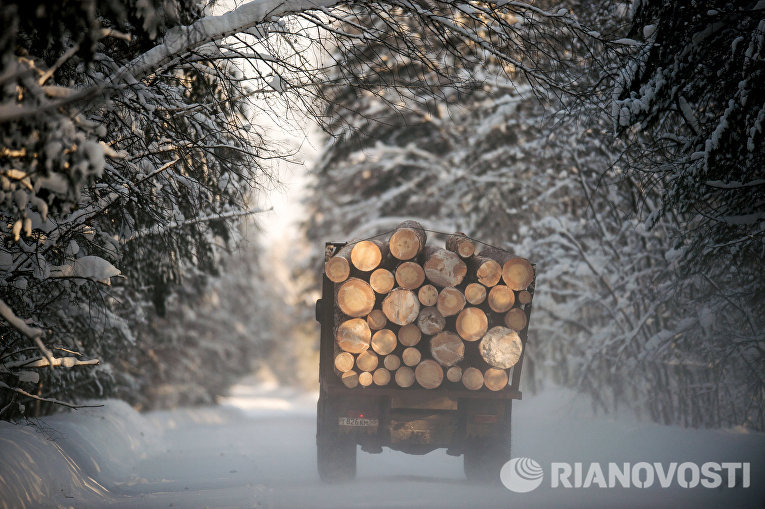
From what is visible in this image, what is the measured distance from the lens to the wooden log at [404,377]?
7.61 meters

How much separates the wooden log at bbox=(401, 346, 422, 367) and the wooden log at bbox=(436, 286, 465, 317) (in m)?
0.53

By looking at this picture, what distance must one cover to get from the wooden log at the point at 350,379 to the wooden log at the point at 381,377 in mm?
204

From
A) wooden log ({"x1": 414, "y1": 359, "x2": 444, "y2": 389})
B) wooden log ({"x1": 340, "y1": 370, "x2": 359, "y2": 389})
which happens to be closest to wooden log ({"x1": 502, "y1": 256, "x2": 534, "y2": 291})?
wooden log ({"x1": 414, "y1": 359, "x2": 444, "y2": 389})

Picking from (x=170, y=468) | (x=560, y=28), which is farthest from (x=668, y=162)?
(x=170, y=468)

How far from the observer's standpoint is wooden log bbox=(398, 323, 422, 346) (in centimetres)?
768

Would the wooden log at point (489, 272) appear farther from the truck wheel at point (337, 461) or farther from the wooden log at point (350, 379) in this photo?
the truck wheel at point (337, 461)

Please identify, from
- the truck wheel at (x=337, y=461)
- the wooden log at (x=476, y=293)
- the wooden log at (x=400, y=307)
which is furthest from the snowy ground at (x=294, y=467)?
the wooden log at (x=476, y=293)

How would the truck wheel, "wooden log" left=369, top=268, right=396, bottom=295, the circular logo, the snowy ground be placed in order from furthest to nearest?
the truck wheel, "wooden log" left=369, top=268, right=396, bottom=295, the circular logo, the snowy ground

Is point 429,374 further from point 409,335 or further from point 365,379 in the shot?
point 365,379

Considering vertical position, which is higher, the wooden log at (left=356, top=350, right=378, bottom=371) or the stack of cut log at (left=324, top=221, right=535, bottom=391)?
the stack of cut log at (left=324, top=221, right=535, bottom=391)

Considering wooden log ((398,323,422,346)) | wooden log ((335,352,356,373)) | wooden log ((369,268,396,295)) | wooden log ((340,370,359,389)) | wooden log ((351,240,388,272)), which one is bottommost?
wooden log ((340,370,359,389))

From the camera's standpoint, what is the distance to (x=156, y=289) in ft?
32.8

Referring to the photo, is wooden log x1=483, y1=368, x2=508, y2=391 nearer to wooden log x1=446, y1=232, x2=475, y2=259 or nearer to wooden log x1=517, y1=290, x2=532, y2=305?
wooden log x1=517, y1=290, x2=532, y2=305

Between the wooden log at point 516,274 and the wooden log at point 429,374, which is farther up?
the wooden log at point 516,274
